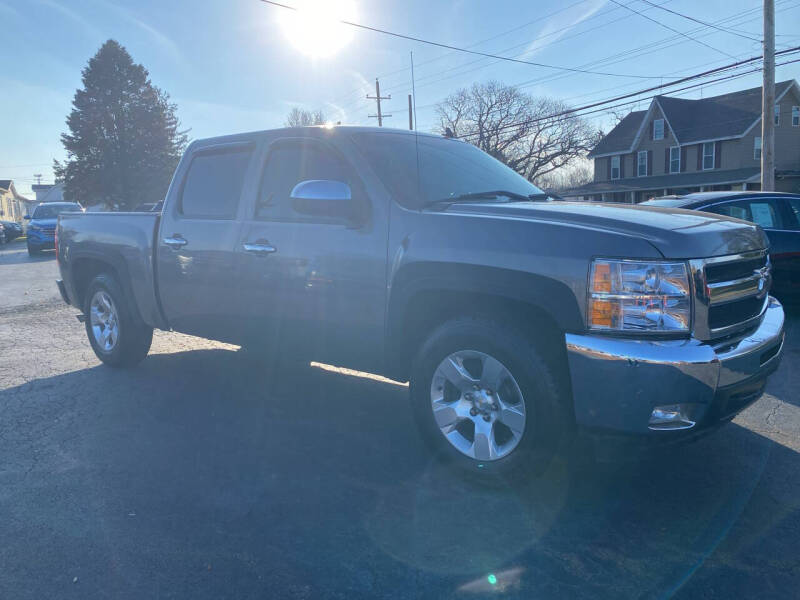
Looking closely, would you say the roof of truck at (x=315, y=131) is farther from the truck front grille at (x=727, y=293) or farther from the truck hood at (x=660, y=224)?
the truck front grille at (x=727, y=293)

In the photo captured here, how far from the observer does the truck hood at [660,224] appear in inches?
119

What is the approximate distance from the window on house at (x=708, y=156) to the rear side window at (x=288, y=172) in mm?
35480

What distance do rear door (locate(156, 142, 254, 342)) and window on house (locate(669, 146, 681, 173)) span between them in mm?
36427

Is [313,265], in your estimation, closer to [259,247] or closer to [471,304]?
[259,247]

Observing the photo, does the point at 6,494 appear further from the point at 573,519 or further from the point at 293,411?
the point at 573,519

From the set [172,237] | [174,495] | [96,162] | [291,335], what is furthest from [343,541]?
[96,162]

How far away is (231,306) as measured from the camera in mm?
4770

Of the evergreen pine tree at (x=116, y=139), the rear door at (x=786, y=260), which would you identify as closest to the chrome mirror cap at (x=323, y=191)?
the rear door at (x=786, y=260)

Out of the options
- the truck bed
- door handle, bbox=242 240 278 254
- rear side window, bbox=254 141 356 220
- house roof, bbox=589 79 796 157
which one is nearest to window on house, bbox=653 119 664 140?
house roof, bbox=589 79 796 157

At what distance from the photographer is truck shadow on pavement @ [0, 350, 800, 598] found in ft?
8.88

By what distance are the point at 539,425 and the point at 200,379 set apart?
3.61m

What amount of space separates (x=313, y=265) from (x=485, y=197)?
120cm

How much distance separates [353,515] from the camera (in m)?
3.25

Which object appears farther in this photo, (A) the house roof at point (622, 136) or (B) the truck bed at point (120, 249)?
(A) the house roof at point (622, 136)
